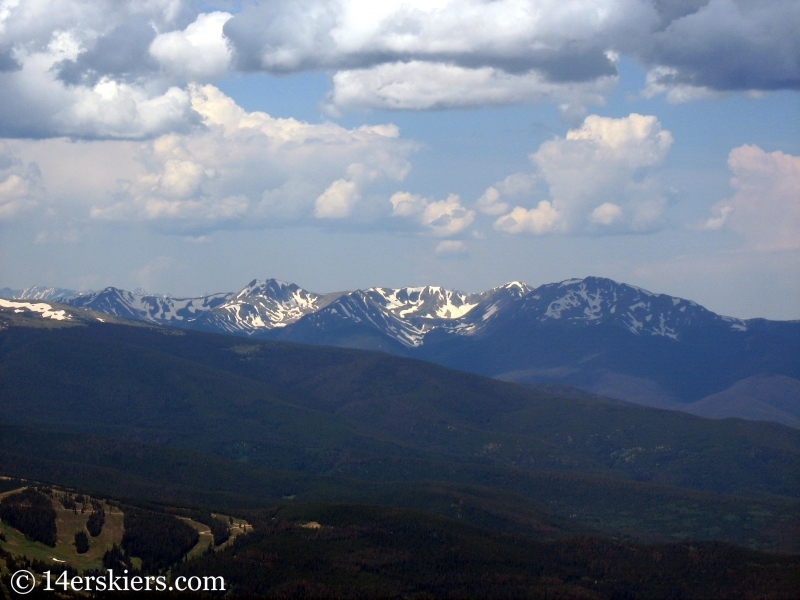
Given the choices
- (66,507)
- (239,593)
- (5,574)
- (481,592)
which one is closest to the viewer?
(5,574)

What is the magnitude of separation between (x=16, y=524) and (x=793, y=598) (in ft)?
447

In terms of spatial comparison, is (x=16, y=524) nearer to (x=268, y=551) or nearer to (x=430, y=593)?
(x=268, y=551)

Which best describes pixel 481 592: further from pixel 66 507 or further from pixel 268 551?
pixel 66 507

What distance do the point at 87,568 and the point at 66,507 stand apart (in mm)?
25109

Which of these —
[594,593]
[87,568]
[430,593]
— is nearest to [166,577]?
[87,568]

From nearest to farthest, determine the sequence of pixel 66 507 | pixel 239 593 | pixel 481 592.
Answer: pixel 239 593 < pixel 481 592 < pixel 66 507

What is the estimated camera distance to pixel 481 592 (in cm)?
18238

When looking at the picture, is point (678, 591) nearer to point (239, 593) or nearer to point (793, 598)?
point (793, 598)

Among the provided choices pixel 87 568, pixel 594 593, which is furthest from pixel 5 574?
pixel 594 593

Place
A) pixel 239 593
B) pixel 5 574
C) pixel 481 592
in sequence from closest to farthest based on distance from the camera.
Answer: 1. pixel 5 574
2. pixel 239 593
3. pixel 481 592

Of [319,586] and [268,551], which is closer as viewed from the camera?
[319,586]

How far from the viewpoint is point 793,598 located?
179625 millimetres

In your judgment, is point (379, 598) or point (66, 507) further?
point (66, 507)

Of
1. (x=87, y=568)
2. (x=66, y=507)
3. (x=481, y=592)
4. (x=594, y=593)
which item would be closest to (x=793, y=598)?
(x=594, y=593)
